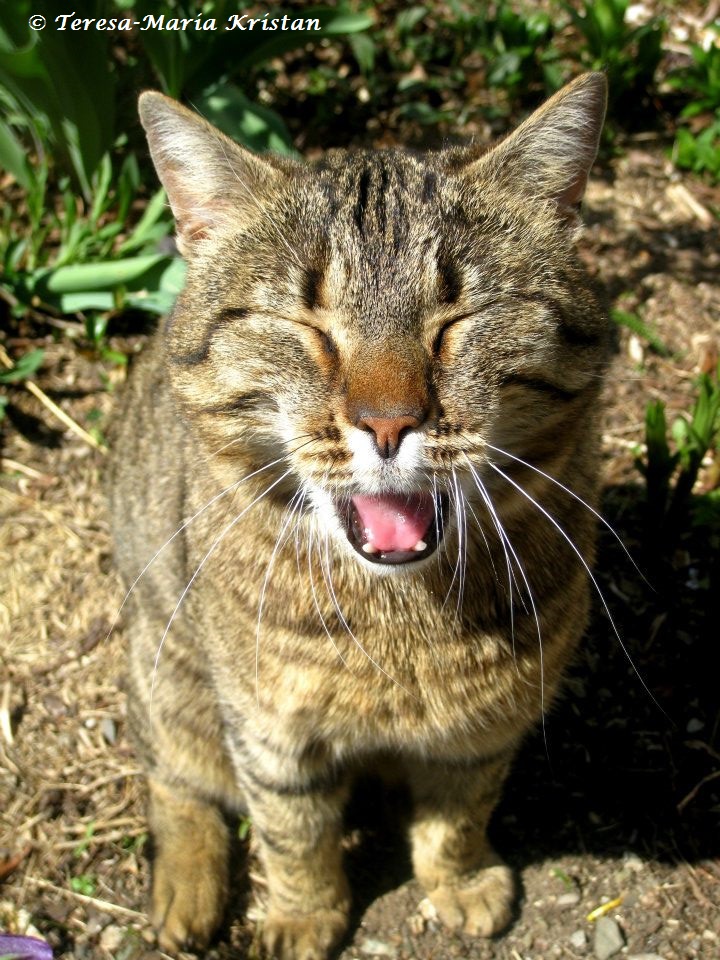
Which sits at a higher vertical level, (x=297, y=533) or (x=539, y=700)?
(x=297, y=533)

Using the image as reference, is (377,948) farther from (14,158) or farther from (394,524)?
(14,158)

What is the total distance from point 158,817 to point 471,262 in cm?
171

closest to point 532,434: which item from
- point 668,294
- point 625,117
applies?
point 668,294

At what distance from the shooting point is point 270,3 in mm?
4078

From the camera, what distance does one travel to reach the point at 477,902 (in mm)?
2564

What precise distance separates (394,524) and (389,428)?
0.25m

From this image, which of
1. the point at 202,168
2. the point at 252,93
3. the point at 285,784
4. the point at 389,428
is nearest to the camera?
the point at 389,428

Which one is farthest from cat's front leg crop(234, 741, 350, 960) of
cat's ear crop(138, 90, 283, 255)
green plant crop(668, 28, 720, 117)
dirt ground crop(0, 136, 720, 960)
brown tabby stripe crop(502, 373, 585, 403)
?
green plant crop(668, 28, 720, 117)

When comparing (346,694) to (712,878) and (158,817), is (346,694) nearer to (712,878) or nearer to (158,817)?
(158,817)

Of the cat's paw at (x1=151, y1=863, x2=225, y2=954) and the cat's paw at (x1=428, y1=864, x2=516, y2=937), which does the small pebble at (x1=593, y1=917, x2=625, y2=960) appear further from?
the cat's paw at (x1=151, y1=863, x2=225, y2=954)

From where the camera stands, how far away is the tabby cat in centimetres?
171

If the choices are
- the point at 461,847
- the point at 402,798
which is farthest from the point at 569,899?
the point at 402,798

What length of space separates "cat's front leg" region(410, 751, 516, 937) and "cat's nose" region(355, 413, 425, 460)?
40.3 inches

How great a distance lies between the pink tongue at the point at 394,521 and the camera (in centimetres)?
180
